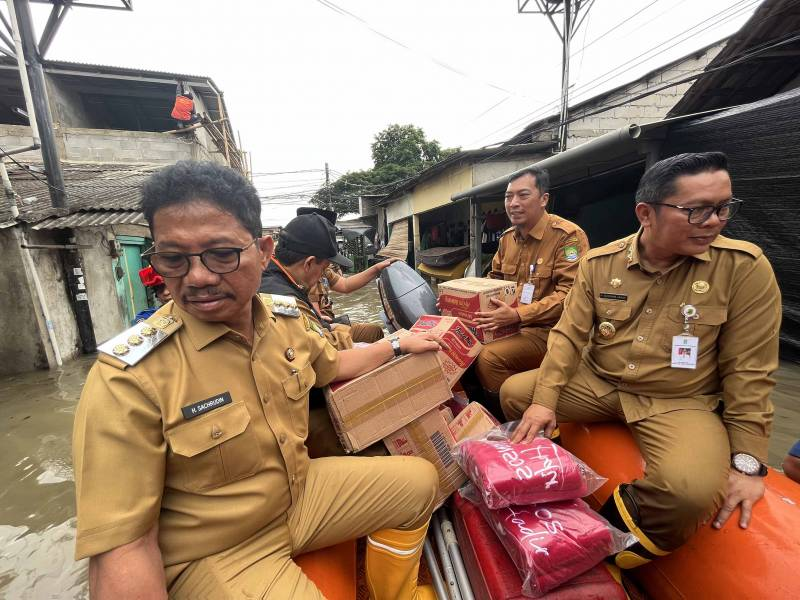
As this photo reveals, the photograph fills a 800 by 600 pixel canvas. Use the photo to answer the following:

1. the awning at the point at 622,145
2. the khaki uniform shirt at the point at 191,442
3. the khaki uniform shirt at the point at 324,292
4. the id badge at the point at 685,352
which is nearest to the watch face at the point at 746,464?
the id badge at the point at 685,352

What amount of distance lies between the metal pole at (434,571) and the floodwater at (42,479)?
1940 millimetres

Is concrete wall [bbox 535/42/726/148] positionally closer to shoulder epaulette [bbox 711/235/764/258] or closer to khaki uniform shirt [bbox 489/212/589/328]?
khaki uniform shirt [bbox 489/212/589/328]

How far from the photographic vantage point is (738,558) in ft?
3.95

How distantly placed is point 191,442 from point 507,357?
6.72 feet

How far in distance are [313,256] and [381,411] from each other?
1136 millimetres

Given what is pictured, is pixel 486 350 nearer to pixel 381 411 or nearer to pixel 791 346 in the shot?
pixel 381 411

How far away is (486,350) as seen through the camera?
2.61m

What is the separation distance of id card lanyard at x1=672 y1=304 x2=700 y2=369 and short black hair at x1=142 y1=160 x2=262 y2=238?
1903 mm

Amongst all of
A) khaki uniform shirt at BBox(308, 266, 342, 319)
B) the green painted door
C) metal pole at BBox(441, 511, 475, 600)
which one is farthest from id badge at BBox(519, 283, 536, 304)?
the green painted door

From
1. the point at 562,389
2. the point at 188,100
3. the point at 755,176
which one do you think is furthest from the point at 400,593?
the point at 188,100

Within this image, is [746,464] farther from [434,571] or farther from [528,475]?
[434,571]

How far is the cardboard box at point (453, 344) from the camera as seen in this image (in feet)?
7.26

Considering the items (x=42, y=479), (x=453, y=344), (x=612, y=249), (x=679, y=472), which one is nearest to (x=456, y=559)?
(x=679, y=472)

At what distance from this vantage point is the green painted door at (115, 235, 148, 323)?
7512mm
